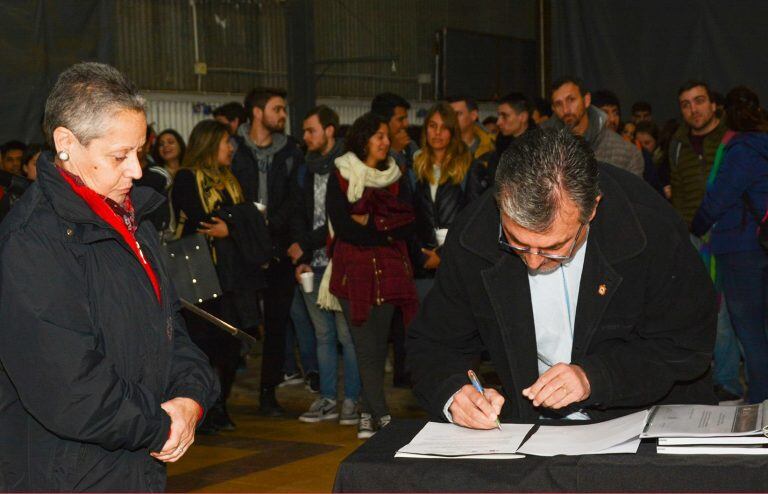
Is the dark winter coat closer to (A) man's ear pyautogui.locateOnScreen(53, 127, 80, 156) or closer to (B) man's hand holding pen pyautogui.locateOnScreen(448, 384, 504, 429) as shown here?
(B) man's hand holding pen pyautogui.locateOnScreen(448, 384, 504, 429)

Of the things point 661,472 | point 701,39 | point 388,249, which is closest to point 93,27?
point 388,249

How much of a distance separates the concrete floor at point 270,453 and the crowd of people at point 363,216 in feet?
0.52

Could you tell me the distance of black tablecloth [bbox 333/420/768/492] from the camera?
1.96 meters

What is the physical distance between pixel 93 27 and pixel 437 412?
655 cm

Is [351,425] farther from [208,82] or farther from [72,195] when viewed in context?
[208,82]

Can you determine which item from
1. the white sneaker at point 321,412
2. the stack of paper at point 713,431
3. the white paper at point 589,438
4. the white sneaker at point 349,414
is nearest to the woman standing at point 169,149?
the white sneaker at point 321,412

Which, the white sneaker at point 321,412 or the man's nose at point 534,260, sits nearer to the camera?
the man's nose at point 534,260

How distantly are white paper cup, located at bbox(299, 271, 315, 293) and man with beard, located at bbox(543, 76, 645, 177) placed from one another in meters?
1.51

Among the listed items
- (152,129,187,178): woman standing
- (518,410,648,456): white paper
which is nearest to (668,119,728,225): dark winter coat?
(152,129,187,178): woman standing

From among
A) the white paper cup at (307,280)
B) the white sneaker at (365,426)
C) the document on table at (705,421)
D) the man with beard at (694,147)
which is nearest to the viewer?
the document on table at (705,421)

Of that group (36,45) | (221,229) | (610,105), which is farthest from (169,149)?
(610,105)

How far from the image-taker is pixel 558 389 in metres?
2.38

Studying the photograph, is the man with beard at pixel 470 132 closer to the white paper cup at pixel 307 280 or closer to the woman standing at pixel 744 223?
the white paper cup at pixel 307 280

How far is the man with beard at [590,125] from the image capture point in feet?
18.3
